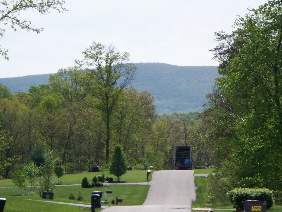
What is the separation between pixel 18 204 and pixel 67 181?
24.3 m

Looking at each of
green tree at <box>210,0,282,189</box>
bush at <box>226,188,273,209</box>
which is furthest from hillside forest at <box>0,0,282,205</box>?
bush at <box>226,188,273,209</box>

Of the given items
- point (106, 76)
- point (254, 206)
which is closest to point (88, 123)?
point (106, 76)

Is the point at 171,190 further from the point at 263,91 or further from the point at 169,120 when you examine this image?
the point at 169,120

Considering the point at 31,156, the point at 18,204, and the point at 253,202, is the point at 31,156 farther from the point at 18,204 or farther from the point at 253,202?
the point at 253,202

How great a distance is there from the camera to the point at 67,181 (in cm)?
4909

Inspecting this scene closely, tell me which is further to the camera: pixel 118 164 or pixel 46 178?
pixel 118 164

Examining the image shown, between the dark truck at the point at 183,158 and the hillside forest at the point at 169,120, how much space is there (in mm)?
1650

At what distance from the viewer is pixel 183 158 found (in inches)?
2399

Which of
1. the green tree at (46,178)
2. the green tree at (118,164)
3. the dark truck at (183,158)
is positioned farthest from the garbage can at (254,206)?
the dark truck at (183,158)

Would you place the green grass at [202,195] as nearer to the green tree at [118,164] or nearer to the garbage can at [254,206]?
the green tree at [118,164]

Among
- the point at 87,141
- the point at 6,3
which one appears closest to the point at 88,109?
the point at 87,141

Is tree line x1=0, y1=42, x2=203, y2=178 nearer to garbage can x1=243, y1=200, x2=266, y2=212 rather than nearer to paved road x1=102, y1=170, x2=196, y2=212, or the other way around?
paved road x1=102, y1=170, x2=196, y2=212

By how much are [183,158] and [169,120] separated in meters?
47.5

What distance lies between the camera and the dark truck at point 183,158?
60.4 metres
